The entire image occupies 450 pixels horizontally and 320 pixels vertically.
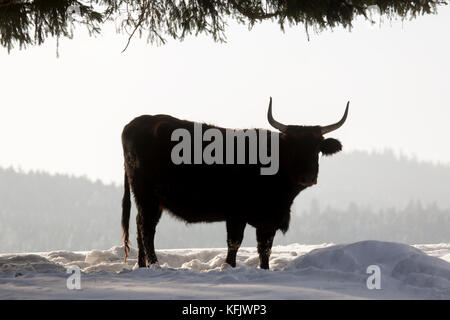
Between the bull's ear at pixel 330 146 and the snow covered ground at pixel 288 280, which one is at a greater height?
the bull's ear at pixel 330 146

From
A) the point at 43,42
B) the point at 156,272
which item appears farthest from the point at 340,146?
the point at 43,42

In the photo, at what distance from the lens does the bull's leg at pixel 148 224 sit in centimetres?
729

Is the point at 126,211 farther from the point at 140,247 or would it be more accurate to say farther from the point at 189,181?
the point at 189,181

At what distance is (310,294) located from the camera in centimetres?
465

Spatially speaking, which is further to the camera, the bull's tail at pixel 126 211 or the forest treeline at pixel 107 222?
the forest treeline at pixel 107 222

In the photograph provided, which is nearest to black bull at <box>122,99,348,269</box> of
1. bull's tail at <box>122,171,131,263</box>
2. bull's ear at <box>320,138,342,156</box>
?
bull's ear at <box>320,138,342,156</box>

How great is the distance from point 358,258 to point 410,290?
96 centimetres

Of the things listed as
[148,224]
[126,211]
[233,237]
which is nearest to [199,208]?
[233,237]

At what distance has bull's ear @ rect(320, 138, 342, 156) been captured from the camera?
7.36 meters

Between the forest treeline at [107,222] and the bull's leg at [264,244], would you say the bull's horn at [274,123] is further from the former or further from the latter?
the forest treeline at [107,222]

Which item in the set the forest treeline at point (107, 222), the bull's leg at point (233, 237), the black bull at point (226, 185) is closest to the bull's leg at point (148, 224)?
the black bull at point (226, 185)

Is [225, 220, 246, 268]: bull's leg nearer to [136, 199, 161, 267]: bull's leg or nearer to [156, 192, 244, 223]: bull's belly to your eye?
[156, 192, 244, 223]: bull's belly
